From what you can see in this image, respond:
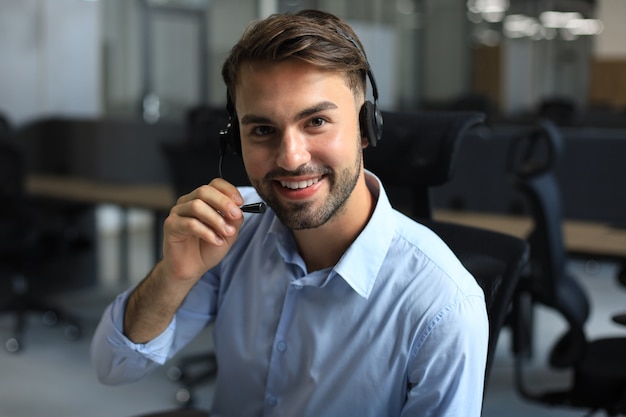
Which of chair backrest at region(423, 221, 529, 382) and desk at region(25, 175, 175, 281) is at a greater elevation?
chair backrest at region(423, 221, 529, 382)

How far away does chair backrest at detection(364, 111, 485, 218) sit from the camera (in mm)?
1501

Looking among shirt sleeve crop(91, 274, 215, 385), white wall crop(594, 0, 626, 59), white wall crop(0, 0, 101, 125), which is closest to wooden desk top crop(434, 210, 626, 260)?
shirt sleeve crop(91, 274, 215, 385)

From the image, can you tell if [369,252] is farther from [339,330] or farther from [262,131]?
[262,131]

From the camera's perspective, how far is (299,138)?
1083mm

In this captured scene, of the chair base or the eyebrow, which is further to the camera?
the chair base

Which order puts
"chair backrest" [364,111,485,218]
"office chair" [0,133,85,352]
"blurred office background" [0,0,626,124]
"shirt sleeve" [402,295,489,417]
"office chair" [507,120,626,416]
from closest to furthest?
"shirt sleeve" [402,295,489,417] < "chair backrest" [364,111,485,218] < "office chair" [507,120,626,416] < "office chair" [0,133,85,352] < "blurred office background" [0,0,626,124]

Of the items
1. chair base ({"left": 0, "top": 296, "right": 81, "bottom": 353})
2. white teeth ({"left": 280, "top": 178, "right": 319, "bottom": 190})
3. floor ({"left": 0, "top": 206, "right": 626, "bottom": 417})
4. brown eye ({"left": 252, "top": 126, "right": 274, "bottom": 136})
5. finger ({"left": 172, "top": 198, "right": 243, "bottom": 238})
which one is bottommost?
floor ({"left": 0, "top": 206, "right": 626, "bottom": 417})

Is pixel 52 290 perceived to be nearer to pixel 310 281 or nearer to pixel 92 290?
pixel 92 290

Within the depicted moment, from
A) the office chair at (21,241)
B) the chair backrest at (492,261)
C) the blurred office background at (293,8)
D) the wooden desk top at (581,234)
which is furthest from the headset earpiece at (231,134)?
the office chair at (21,241)

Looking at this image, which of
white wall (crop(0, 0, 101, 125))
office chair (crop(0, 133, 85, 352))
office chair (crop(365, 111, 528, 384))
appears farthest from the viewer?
white wall (crop(0, 0, 101, 125))

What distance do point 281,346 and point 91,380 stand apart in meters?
2.39

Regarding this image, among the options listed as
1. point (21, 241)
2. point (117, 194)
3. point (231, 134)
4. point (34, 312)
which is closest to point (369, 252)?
point (231, 134)

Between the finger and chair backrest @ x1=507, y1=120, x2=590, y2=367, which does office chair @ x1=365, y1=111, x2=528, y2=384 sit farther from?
chair backrest @ x1=507, y1=120, x2=590, y2=367

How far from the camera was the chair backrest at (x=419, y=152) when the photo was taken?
4.92 feet
